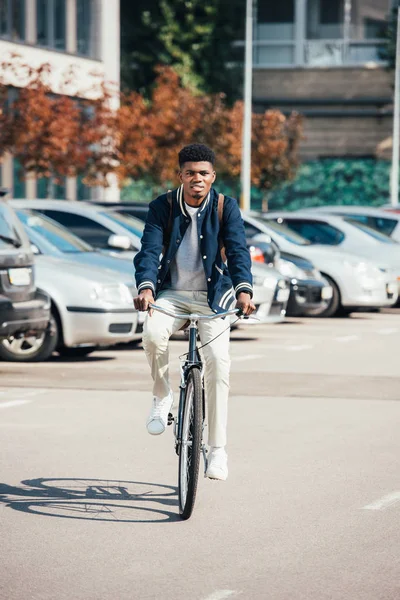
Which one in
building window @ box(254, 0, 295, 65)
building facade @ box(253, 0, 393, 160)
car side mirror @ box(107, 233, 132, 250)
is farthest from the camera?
building window @ box(254, 0, 295, 65)

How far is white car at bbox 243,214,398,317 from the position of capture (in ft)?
69.8

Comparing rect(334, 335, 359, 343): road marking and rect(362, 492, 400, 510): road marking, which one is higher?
rect(362, 492, 400, 510): road marking

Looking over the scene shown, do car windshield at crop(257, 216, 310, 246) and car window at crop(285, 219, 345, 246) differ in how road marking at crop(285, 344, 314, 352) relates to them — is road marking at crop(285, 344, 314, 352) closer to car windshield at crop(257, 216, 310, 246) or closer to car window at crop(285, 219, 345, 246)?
car windshield at crop(257, 216, 310, 246)

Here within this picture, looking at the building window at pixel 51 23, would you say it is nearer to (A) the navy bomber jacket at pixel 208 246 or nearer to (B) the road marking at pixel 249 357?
(B) the road marking at pixel 249 357

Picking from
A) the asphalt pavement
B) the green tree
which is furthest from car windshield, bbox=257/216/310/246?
the green tree

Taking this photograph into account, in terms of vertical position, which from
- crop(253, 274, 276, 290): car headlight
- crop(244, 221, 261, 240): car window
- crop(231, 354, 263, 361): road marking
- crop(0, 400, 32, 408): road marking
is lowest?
crop(231, 354, 263, 361): road marking

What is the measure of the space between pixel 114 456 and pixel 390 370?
5.90 m

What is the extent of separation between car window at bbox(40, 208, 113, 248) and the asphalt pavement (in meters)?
4.20

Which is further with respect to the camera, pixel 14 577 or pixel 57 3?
pixel 57 3

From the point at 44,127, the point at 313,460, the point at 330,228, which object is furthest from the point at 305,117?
the point at 313,460

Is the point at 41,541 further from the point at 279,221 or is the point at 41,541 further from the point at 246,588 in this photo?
the point at 279,221

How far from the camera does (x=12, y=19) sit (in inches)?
1506

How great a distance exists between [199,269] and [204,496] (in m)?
1.21

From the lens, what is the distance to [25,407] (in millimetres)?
10859
